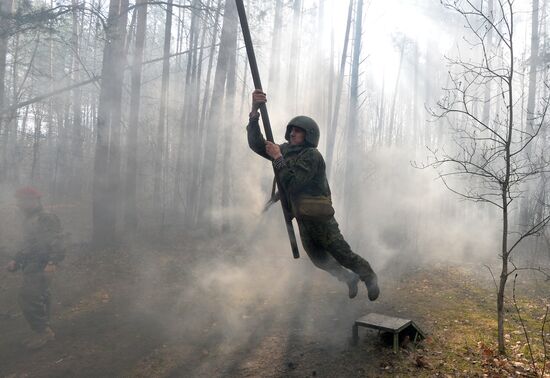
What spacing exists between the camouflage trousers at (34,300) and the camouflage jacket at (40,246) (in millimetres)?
166

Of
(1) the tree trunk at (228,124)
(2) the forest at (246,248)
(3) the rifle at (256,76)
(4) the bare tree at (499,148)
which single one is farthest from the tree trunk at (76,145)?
(3) the rifle at (256,76)

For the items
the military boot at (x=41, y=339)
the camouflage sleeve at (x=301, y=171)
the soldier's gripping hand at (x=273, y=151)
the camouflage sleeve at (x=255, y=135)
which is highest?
the camouflage sleeve at (x=255, y=135)

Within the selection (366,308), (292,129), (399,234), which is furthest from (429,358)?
(399,234)

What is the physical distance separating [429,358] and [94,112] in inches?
1054

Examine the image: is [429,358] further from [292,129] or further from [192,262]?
[192,262]

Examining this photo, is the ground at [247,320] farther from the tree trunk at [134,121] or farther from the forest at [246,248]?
the tree trunk at [134,121]

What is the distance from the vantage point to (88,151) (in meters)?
26.0

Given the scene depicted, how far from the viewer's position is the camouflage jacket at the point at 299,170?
4.36m

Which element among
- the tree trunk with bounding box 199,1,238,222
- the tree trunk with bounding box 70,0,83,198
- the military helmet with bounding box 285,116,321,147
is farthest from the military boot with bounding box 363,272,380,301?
the tree trunk with bounding box 70,0,83,198

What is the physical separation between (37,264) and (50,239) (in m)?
0.46

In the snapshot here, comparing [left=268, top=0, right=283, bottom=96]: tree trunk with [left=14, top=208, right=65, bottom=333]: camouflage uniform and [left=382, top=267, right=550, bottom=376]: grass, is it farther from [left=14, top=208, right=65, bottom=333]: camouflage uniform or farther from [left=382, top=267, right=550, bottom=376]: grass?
[left=14, top=208, right=65, bottom=333]: camouflage uniform

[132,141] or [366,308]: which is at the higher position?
[132,141]

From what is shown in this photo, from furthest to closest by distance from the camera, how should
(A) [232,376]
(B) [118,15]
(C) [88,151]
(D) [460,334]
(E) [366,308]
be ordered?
(C) [88,151]
(B) [118,15]
(E) [366,308]
(D) [460,334]
(A) [232,376]

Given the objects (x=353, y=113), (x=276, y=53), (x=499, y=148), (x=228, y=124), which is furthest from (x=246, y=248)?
(x=276, y=53)
